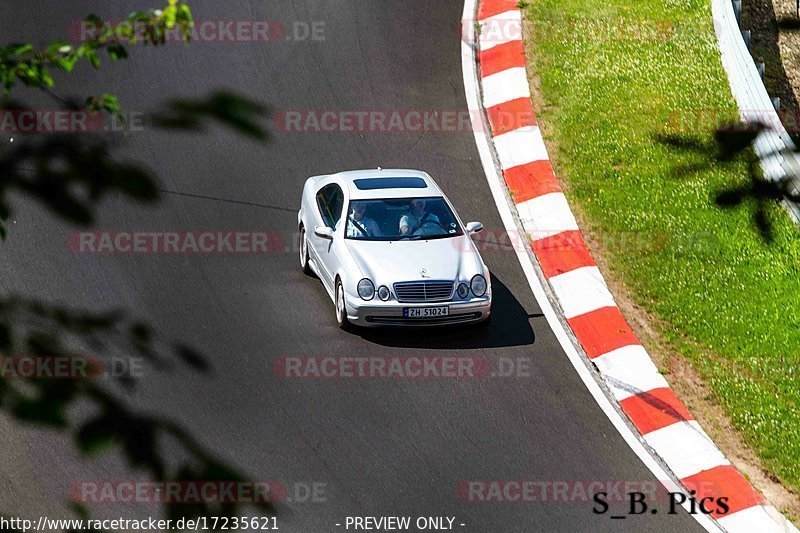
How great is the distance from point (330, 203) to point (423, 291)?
186 cm

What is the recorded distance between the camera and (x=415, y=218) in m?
12.2

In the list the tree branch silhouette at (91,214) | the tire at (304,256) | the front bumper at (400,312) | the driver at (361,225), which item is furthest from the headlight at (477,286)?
the tree branch silhouette at (91,214)

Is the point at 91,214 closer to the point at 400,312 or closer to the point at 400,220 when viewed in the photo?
the point at 400,312

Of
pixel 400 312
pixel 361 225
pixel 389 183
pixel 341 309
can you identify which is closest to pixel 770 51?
pixel 389 183

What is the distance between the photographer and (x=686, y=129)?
1409cm

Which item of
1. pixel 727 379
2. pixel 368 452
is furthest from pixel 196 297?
pixel 727 379

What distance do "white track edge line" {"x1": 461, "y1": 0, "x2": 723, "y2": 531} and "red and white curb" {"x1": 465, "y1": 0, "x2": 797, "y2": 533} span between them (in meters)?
0.12

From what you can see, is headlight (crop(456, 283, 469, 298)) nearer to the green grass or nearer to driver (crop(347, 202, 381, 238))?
driver (crop(347, 202, 381, 238))

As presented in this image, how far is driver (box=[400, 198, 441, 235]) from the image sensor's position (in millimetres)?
12148

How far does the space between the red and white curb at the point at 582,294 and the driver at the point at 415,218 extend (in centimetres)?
158

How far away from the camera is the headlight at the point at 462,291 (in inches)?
454

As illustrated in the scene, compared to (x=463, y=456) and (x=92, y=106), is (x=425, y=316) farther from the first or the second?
(x=92, y=106)

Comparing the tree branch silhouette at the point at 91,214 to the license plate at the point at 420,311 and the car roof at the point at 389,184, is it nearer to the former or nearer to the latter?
the license plate at the point at 420,311

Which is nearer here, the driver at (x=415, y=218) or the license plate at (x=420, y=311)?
the license plate at (x=420, y=311)
